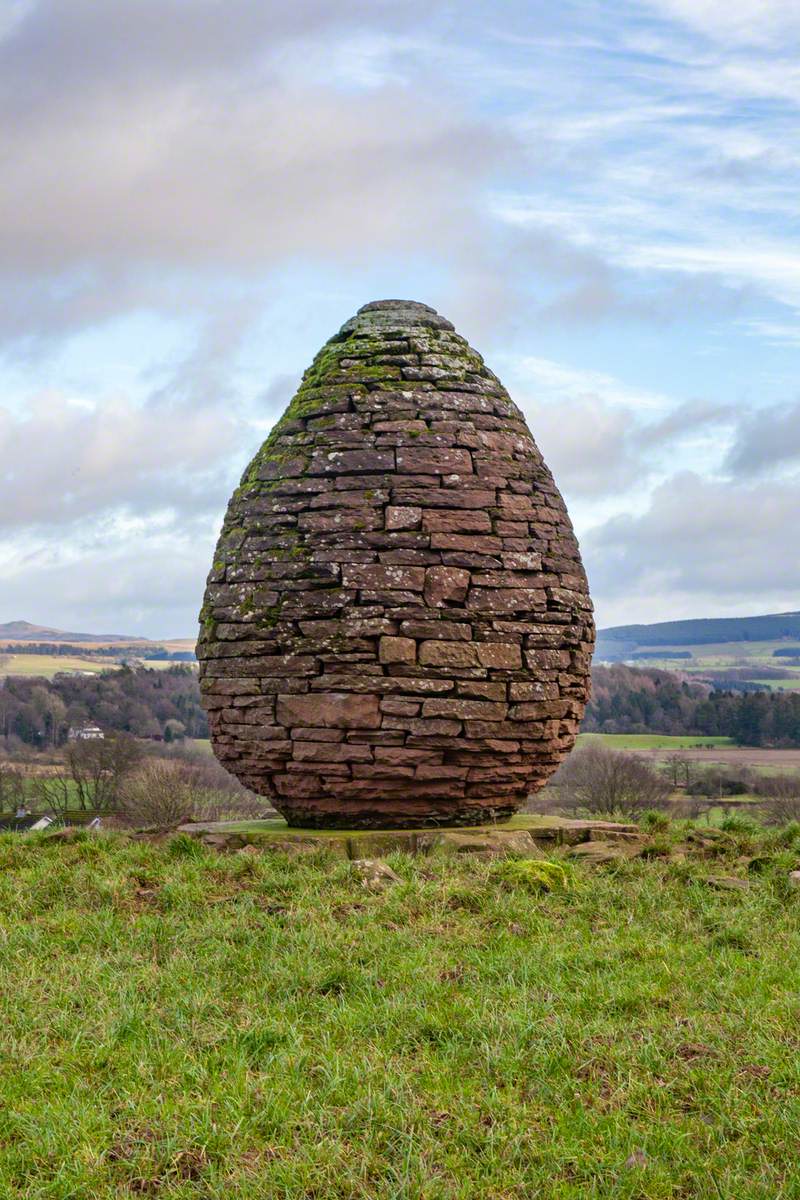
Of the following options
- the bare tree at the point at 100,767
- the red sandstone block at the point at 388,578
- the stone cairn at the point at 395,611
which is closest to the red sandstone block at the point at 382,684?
the stone cairn at the point at 395,611

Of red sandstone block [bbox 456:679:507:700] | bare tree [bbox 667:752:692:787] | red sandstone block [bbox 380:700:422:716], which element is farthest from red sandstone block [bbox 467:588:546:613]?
bare tree [bbox 667:752:692:787]

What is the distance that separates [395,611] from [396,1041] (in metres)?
4.60

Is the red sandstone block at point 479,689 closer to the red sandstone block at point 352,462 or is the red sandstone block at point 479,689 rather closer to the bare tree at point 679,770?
the red sandstone block at point 352,462

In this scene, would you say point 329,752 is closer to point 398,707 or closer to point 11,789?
point 398,707

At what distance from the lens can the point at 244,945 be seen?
22.2 ft

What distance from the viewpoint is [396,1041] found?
523 cm

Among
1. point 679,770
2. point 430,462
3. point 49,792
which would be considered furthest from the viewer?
point 49,792

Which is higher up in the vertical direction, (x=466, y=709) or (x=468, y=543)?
(x=468, y=543)

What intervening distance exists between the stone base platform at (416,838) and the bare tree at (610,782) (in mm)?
10572

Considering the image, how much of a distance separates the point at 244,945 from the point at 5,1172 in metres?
2.58

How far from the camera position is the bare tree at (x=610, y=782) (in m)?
21.8

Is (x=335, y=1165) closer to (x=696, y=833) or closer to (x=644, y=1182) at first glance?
(x=644, y=1182)

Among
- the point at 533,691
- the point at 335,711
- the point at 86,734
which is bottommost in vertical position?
the point at 86,734

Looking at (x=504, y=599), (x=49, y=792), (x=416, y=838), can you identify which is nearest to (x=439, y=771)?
(x=416, y=838)
